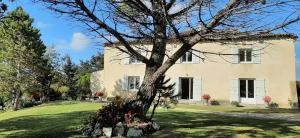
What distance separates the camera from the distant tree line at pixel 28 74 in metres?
31.9

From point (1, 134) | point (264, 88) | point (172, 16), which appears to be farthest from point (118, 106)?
point (264, 88)

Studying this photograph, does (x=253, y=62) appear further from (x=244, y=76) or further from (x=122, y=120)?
(x=122, y=120)

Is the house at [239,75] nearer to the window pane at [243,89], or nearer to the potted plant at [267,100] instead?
the window pane at [243,89]

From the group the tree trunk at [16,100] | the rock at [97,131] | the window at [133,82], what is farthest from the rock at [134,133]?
the tree trunk at [16,100]

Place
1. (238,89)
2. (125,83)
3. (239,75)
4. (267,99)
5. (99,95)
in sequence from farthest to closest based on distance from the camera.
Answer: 1. (99,95)
2. (125,83)
3. (239,75)
4. (238,89)
5. (267,99)

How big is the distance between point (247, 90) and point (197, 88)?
3855 mm

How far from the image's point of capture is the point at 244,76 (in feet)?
97.7

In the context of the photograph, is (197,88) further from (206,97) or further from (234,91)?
(234,91)

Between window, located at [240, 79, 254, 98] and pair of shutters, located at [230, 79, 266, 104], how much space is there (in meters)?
0.56

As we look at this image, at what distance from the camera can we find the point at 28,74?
33.4 meters

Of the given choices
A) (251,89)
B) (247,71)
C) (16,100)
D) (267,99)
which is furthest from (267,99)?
(16,100)

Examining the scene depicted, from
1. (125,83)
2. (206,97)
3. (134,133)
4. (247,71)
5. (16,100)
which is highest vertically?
(247,71)

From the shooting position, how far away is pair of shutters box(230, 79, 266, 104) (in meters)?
29.0

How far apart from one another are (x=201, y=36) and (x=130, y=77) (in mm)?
23320
